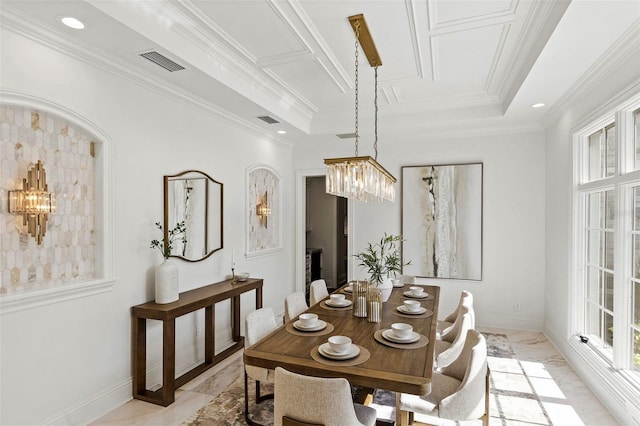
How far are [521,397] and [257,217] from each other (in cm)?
346

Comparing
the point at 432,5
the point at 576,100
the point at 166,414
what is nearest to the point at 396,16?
the point at 432,5

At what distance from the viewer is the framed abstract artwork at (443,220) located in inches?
188

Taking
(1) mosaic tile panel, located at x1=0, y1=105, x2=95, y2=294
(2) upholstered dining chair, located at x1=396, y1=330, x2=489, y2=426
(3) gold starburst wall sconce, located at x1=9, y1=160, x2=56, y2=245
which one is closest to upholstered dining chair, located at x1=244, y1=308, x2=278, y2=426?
(2) upholstered dining chair, located at x1=396, y1=330, x2=489, y2=426

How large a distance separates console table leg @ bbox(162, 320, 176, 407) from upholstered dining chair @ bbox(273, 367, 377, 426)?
4.93 ft

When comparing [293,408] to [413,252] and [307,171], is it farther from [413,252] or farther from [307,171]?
[307,171]

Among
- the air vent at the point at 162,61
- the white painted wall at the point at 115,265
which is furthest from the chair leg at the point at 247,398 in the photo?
the air vent at the point at 162,61

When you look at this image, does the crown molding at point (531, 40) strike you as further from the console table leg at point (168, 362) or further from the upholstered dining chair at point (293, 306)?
the console table leg at point (168, 362)

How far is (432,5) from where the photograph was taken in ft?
8.07

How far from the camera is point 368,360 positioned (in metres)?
1.85

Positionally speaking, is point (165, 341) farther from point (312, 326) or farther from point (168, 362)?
point (312, 326)

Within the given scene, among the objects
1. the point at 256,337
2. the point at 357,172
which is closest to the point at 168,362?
the point at 256,337

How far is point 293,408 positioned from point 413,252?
3.75 metres

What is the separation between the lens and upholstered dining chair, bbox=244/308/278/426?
7.83 feet

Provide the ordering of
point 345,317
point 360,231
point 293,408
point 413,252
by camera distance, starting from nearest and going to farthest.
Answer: point 293,408 < point 345,317 < point 413,252 < point 360,231
